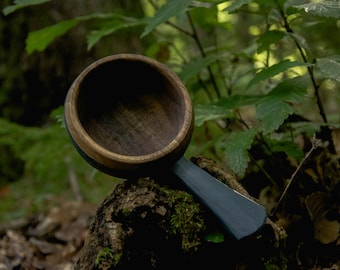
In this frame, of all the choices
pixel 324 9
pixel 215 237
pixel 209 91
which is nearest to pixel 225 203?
pixel 215 237

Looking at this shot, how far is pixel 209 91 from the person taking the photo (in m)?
2.36

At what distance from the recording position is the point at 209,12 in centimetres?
204

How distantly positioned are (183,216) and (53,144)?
1778mm

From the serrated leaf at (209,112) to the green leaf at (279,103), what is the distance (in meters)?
0.14

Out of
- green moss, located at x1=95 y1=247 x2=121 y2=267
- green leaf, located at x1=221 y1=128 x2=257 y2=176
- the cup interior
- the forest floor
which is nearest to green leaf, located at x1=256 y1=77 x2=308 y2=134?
green leaf, located at x1=221 y1=128 x2=257 y2=176

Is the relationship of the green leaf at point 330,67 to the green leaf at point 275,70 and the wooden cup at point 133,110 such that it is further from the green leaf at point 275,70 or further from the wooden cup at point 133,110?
the wooden cup at point 133,110

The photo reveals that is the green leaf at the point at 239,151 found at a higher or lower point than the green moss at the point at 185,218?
lower

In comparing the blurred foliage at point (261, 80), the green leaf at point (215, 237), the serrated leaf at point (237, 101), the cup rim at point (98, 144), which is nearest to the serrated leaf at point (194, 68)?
the blurred foliage at point (261, 80)

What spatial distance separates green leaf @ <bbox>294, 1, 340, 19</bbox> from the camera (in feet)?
4.31

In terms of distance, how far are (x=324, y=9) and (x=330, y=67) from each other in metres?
0.16

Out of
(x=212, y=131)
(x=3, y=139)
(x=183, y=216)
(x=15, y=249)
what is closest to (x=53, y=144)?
(x=3, y=139)

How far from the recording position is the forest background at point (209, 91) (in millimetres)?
1496

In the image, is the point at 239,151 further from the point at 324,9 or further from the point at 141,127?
the point at 324,9

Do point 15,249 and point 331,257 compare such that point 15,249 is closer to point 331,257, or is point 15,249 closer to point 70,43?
point 331,257
